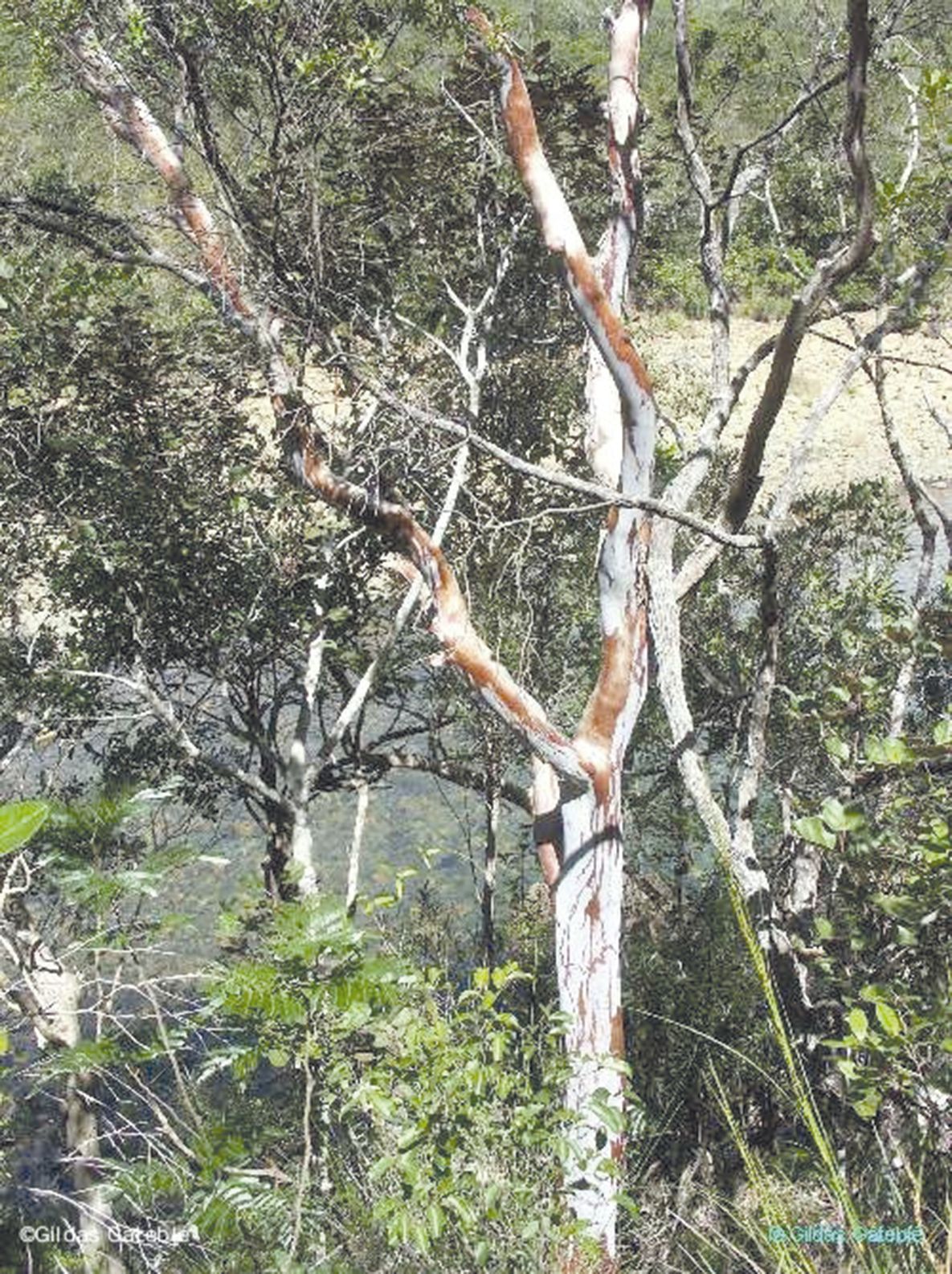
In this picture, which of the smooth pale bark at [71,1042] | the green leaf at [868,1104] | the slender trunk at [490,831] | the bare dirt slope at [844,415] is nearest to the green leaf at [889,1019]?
the green leaf at [868,1104]

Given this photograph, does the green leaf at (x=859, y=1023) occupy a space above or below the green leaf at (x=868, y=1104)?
above

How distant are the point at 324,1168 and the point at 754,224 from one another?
240 inches

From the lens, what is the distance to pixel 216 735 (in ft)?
21.1

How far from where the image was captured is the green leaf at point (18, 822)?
105cm

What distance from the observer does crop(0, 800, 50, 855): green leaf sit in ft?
3.45

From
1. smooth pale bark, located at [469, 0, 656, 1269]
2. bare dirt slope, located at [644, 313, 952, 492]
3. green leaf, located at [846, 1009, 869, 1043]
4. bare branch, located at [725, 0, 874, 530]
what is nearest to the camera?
green leaf, located at [846, 1009, 869, 1043]

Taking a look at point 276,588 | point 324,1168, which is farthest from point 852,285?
point 324,1168

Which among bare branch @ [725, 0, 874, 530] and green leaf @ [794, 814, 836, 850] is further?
bare branch @ [725, 0, 874, 530]

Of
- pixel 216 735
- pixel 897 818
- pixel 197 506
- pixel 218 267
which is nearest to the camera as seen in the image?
pixel 897 818

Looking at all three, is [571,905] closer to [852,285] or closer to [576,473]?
[576,473]

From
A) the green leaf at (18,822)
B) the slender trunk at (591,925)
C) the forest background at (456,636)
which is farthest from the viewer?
the slender trunk at (591,925)

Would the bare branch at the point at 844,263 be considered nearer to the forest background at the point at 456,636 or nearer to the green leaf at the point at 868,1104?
the forest background at the point at 456,636

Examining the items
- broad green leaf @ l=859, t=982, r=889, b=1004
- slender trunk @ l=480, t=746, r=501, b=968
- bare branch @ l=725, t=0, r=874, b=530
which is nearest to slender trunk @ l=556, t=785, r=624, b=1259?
bare branch @ l=725, t=0, r=874, b=530

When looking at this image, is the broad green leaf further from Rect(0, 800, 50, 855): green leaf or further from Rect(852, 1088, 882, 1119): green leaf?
Rect(0, 800, 50, 855): green leaf
